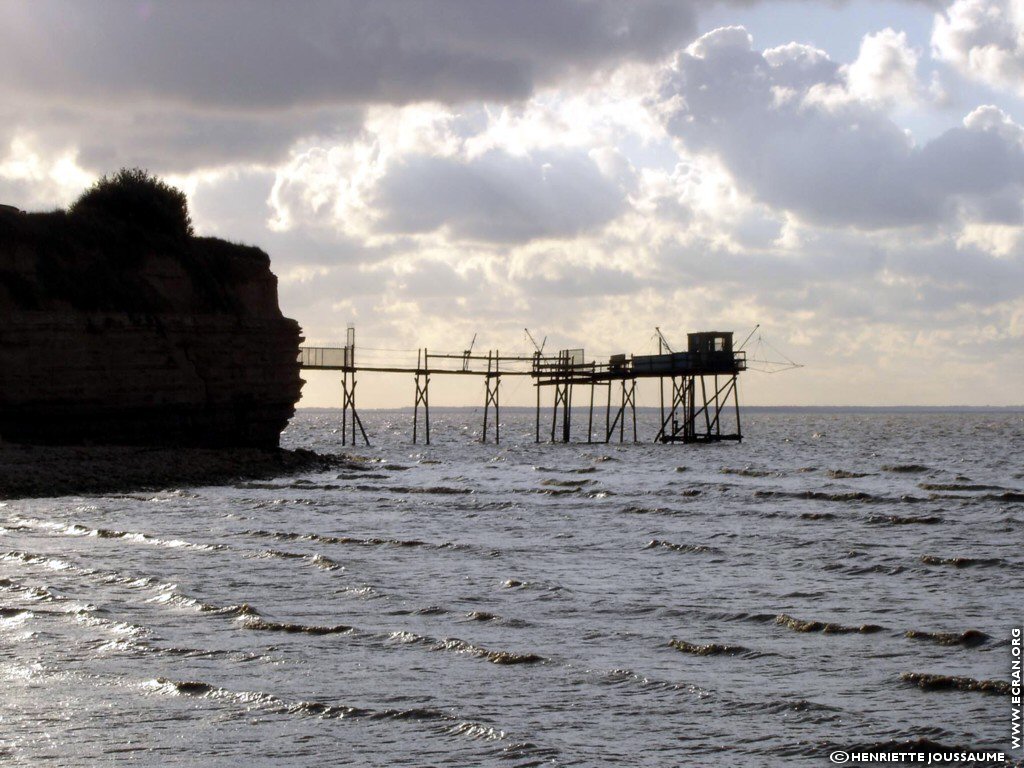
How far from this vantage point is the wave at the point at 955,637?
12383mm

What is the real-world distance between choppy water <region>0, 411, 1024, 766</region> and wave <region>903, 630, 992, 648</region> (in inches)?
1.9

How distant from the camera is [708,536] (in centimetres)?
2262

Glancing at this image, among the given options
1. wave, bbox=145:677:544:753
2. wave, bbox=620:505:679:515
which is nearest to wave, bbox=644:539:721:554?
wave, bbox=620:505:679:515

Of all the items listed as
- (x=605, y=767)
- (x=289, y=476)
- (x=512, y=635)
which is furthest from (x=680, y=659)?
(x=289, y=476)

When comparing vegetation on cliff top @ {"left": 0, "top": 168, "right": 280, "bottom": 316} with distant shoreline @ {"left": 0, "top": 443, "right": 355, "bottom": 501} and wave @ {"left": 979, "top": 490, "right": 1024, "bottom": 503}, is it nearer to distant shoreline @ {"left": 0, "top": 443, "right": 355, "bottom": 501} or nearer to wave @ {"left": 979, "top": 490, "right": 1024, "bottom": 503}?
distant shoreline @ {"left": 0, "top": 443, "right": 355, "bottom": 501}

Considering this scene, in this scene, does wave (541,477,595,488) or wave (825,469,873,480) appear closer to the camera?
wave (541,477,595,488)

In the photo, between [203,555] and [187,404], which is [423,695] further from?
[187,404]

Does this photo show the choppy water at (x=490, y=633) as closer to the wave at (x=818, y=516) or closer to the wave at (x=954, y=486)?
the wave at (x=818, y=516)

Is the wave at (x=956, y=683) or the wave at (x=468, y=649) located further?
the wave at (x=468, y=649)

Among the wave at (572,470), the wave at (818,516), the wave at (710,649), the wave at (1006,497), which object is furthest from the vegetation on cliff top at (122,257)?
the wave at (710,649)

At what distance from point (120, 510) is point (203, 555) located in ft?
25.8

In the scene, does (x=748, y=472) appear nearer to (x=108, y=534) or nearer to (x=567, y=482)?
(x=567, y=482)

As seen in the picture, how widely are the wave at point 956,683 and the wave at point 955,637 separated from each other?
170cm

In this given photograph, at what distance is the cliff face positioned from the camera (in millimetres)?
35000
